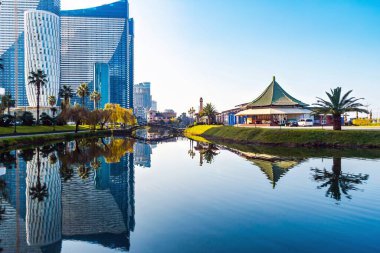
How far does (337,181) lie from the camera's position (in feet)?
75.2

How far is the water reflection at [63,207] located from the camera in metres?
12.7

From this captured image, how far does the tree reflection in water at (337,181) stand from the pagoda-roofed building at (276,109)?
4603 cm

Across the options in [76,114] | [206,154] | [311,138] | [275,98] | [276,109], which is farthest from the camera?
[275,98]

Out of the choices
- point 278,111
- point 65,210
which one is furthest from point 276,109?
point 65,210

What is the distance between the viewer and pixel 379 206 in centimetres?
1673

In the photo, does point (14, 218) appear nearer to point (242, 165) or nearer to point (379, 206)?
point (379, 206)

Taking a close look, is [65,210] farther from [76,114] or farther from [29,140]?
[76,114]

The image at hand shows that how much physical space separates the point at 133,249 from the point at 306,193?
42.8ft

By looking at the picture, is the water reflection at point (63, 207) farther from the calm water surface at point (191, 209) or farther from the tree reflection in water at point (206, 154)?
the tree reflection in water at point (206, 154)

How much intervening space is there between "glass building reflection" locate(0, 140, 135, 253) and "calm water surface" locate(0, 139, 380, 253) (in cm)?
5

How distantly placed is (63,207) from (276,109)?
65.4 m

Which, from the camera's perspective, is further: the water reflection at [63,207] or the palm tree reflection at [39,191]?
the palm tree reflection at [39,191]

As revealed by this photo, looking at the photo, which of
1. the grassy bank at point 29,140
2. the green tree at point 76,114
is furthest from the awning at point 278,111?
the grassy bank at point 29,140

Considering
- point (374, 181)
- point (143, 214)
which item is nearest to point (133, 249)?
point (143, 214)
